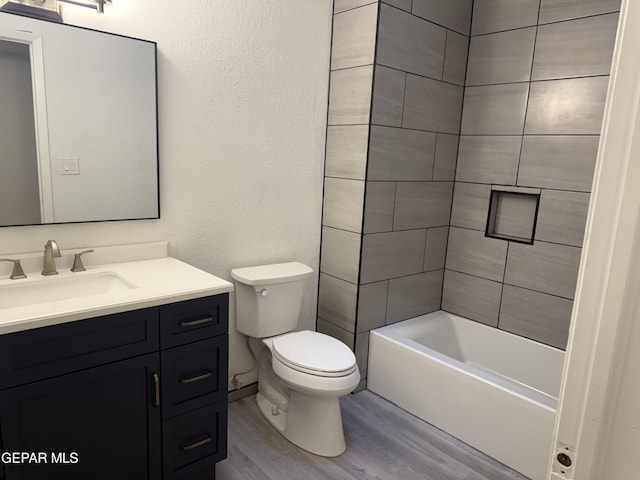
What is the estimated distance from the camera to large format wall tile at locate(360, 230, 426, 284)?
259 centimetres

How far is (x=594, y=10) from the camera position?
226 centimetres

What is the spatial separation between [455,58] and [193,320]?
2194 millimetres

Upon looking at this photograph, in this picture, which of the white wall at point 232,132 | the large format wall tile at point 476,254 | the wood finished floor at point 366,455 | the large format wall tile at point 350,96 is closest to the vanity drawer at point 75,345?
the white wall at point 232,132

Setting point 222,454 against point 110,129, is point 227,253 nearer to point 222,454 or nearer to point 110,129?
point 110,129

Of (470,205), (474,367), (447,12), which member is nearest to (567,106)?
(470,205)

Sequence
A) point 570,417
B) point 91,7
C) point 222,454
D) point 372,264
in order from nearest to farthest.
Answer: point 570,417
point 91,7
point 222,454
point 372,264

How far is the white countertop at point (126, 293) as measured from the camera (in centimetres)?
135

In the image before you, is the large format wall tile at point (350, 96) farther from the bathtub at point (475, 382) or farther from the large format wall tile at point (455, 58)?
the bathtub at point (475, 382)

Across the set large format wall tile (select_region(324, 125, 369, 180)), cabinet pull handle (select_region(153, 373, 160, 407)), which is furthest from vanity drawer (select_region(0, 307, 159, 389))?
large format wall tile (select_region(324, 125, 369, 180))

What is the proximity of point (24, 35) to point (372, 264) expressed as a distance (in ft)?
6.30

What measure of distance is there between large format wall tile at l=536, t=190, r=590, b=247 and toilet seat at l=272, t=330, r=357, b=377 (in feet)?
4.35

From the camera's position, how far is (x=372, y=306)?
2686mm

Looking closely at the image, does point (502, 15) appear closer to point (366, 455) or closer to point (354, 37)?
point (354, 37)

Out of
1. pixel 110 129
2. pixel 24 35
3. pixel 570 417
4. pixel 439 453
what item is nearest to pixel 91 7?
pixel 24 35
